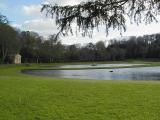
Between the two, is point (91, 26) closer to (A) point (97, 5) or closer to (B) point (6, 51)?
(A) point (97, 5)

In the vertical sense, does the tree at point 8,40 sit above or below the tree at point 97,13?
above

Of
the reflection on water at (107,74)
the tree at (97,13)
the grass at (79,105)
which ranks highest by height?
the tree at (97,13)

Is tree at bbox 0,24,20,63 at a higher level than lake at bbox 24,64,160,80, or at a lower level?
higher

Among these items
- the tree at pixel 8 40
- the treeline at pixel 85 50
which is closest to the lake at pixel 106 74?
the tree at pixel 8 40

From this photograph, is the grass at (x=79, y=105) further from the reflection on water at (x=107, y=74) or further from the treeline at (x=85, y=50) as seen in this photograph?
the treeline at (x=85, y=50)

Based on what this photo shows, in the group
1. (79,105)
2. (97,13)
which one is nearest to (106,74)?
(79,105)

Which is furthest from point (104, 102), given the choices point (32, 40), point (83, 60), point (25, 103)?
point (83, 60)

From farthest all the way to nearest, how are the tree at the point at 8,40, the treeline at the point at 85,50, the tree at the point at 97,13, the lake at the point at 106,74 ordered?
the treeline at the point at 85,50, the tree at the point at 8,40, the lake at the point at 106,74, the tree at the point at 97,13

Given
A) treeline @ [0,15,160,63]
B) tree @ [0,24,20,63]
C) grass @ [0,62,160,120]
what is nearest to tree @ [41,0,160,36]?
grass @ [0,62,160,120]

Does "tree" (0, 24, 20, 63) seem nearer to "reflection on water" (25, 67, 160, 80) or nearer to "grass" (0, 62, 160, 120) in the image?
"reflection on water" (25, 67, 160, 80)

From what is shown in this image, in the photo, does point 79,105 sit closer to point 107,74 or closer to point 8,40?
point 107,74

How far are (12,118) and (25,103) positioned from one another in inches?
96.2

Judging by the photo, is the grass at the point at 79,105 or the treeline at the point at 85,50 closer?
the grass at the point at 79,105

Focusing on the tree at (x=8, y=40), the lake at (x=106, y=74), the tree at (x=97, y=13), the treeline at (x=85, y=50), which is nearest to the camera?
the tree at (x=97, y=13)
